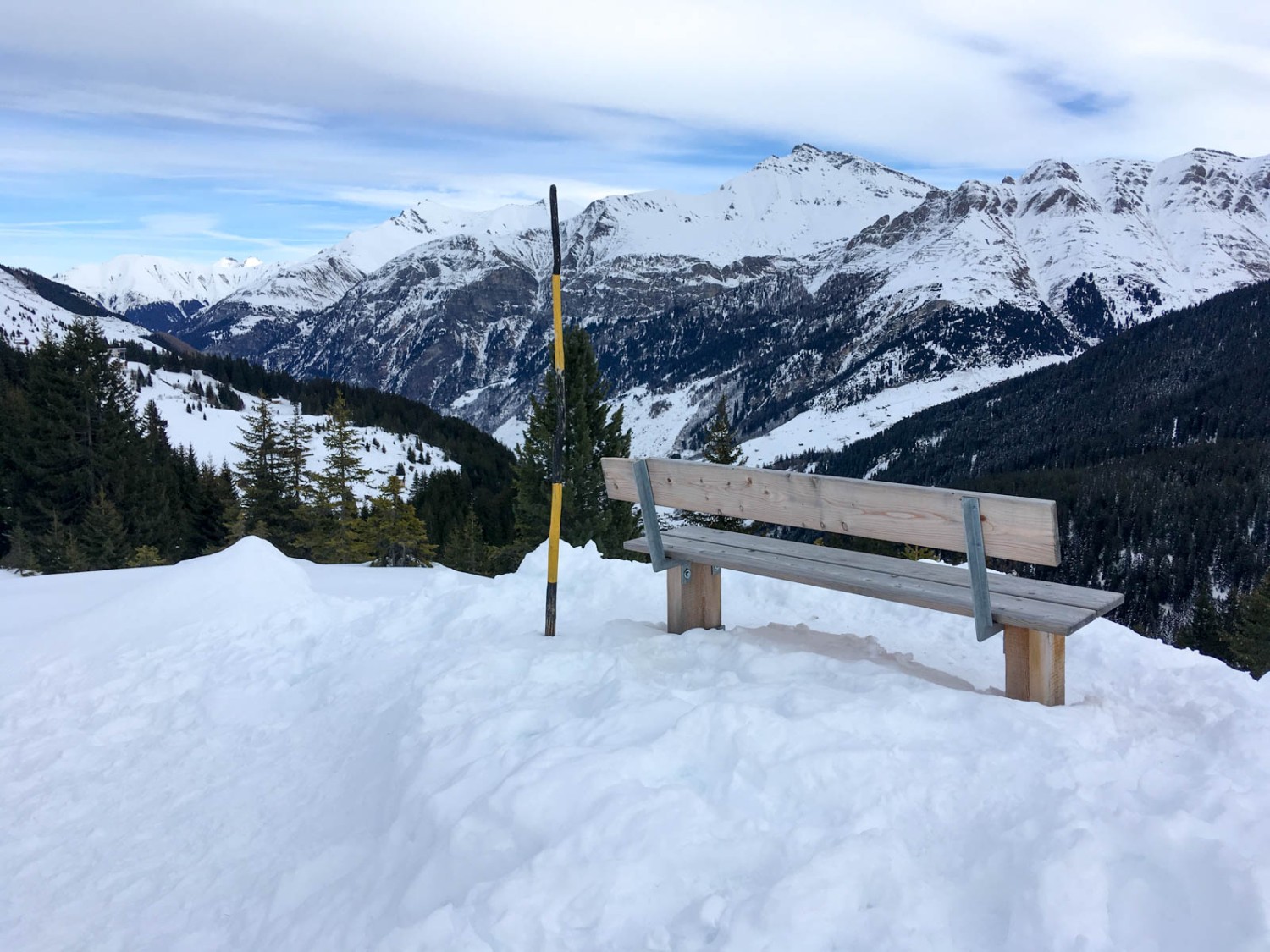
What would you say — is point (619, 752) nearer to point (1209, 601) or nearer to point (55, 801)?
point (55, 801)

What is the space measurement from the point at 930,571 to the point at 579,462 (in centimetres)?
1858

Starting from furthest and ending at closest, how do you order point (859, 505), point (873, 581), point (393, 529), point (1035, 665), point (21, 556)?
point (393, 529), point (21, 556), point (873, 581), point (859, 505), point (1035, 665)

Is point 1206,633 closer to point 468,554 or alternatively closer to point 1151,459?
point 468,554

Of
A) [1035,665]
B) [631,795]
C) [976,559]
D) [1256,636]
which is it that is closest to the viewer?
[631,795]

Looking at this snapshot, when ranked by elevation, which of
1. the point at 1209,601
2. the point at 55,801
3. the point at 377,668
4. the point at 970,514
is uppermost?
the point at 970,514

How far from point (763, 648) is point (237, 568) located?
6644 millimetres

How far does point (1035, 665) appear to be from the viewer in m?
4.90

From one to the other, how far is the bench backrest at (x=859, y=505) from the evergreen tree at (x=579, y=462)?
677 inches

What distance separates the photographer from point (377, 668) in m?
6.84

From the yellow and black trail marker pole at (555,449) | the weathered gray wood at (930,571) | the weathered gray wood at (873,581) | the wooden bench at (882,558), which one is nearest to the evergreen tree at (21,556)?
the yellow and black trail marker pole at (555,449)

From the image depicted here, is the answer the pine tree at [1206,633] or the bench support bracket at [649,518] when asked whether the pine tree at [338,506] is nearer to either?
the bench support bracket at [649,518]

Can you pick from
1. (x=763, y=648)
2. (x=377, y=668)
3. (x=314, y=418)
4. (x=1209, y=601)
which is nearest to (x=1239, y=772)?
(x=763, y=648)

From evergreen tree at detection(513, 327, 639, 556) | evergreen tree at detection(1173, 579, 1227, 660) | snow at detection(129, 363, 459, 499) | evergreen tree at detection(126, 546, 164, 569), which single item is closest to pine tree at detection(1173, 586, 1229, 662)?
evergreen tree at detection(1173, 579, 1227, 660)

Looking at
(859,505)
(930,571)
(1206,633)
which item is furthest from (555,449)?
(1206,633)
